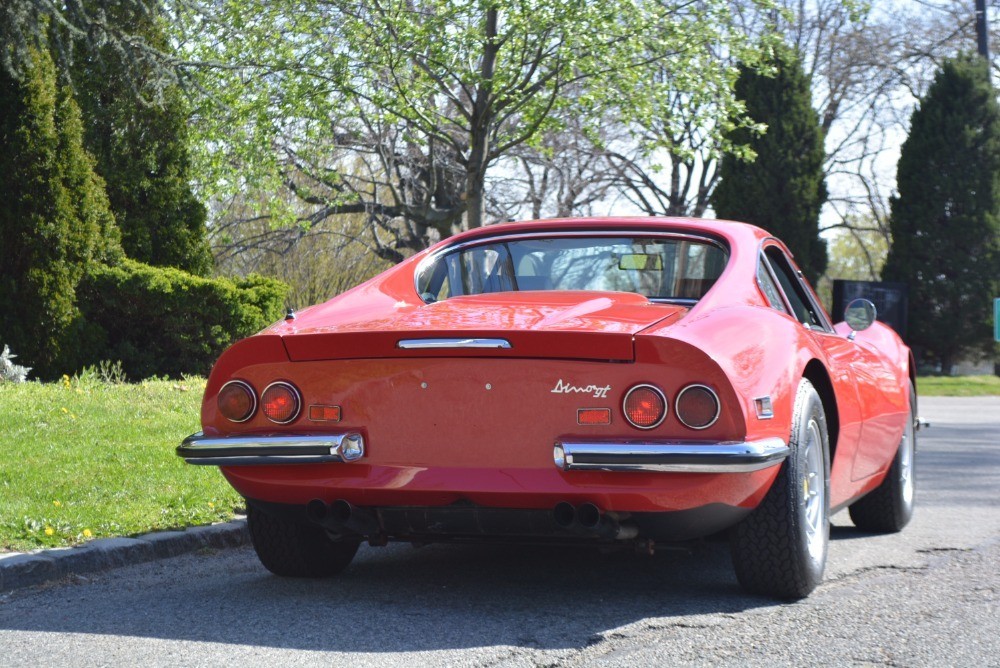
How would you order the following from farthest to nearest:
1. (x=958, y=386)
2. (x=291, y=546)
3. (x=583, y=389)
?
1. (x=958, y=386)
2. (x=291, y=546)
3. (x=583, y=389)

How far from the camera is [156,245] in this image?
600 inches

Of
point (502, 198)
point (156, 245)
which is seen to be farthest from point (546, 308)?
point (502, 198)

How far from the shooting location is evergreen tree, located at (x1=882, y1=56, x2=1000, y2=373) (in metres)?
30.2

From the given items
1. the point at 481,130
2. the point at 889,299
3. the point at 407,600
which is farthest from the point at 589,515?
the point at 889,299

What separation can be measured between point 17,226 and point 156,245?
2.74 metres

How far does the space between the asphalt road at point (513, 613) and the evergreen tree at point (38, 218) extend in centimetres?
742

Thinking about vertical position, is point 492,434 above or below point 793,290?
below

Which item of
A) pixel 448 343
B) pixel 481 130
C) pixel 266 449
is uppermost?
pixel 481 130

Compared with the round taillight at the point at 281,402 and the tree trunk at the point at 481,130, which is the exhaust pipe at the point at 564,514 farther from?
the tree trunk at the point at 481,130

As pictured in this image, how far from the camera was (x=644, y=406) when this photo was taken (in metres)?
4.10

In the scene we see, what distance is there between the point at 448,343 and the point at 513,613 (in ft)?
3.21

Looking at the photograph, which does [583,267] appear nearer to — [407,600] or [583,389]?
[583,389]

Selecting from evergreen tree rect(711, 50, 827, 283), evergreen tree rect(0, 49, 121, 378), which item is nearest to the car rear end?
evergreen tree rect(0, 49, 121, 378)

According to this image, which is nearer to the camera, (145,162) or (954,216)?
(145,162)
